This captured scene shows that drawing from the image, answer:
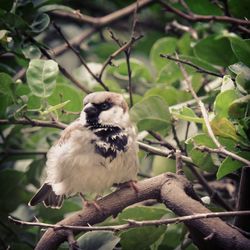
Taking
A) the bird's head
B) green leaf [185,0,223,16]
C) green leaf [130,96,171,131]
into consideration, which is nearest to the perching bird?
the bird's head

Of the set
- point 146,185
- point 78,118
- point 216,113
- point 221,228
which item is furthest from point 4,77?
point 221,228

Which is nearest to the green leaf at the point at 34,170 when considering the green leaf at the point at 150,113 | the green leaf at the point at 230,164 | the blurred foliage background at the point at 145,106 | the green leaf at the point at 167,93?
the blurred foliage background at the point at 145,106

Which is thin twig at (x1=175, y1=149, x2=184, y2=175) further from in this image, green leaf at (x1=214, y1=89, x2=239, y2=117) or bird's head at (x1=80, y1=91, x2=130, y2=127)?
bird's head at (x1=80, y1=91, x2=130, y2=127)

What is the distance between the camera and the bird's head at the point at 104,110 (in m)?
2.12

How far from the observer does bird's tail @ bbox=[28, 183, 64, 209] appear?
2252 millimetres

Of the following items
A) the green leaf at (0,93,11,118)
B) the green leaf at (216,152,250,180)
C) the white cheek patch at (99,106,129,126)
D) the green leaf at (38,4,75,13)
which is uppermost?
the green leaf at (38,4,75,13)

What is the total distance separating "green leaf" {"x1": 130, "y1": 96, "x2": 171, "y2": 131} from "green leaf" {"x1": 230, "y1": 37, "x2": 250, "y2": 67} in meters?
0.39

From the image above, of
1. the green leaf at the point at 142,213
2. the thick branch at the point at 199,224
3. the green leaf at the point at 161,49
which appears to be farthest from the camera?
the green leaf at the point at 161,49

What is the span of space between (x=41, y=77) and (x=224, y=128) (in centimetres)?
69

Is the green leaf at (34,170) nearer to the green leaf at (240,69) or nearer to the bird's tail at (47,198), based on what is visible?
the bird's tail at (47,198)

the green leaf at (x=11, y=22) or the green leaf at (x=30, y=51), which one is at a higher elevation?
the green leaf at (x=11, y=22)

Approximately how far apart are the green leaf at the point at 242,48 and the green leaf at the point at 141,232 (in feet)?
1.72

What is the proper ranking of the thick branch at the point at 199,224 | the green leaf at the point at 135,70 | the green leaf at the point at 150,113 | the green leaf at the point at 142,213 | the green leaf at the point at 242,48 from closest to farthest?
the thick branch at the point at 199,224
the green leaf at the point at 242,48
the green leaf at the point at 142,213
the green leaf at the point at 150,113
the green leaf at the point at 135,70

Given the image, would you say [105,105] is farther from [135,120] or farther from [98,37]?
[98,37]
